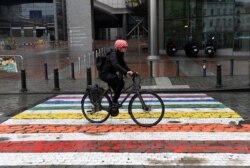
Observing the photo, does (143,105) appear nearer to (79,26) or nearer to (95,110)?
(95,110)

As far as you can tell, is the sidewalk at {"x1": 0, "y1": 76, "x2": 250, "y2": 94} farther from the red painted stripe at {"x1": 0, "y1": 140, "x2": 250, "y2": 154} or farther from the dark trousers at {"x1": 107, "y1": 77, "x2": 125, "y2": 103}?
the red painted stripe at {"x1": 0, "y1": 140, "x2": 250, "y2": 154}

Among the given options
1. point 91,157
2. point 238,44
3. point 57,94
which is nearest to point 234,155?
point 91,157

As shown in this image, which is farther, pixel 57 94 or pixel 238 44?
pixel 238 44

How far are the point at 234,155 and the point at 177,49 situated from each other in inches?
1067

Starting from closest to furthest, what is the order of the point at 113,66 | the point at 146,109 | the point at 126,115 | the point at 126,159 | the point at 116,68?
the point at 126,159 < the point at 116,68 < the point at 113,66 < the point at 146,109 < the point at 126,115

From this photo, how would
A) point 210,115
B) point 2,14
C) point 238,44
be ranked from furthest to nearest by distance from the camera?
1. point 2,14
2. point 238,44
3. point 210,115

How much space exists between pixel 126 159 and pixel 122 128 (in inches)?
79.6

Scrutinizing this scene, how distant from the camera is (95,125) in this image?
28.9 ft

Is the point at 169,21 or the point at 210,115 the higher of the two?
the point at 169,21

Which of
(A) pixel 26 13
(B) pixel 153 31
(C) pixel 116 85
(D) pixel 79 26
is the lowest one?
(C) pixel 116 85

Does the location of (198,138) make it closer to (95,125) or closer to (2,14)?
(95,125)

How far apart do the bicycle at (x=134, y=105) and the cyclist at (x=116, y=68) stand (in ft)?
0.49

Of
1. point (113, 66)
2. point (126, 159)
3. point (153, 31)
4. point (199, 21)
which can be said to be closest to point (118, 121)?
point (113, 66)

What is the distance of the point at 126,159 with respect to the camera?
643cm
